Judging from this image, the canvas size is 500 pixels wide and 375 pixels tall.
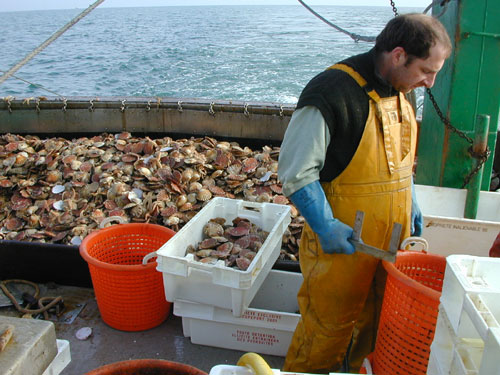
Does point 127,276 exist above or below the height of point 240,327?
above

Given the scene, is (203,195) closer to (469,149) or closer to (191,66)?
(469,149)

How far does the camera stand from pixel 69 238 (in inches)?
128

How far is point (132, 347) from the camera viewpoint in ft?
8.04

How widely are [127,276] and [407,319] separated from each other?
1433mm

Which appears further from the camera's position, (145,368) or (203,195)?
(203,195)

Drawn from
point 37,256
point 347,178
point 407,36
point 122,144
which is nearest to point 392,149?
point 347,178

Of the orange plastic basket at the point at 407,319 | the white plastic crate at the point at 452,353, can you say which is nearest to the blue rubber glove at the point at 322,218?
the orange plastic basket at the point at 407,319

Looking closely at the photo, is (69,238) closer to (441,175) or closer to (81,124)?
(81,124)

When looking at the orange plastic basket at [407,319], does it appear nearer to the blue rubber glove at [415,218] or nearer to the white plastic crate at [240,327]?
the blue rubber glove at [415,218]

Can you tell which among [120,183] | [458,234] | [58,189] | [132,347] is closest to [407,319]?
[458,234]

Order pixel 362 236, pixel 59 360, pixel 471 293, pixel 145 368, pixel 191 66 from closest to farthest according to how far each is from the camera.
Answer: pixel 471 293 → pixel 145 368 → pixel 59 360 → pixel 362 236 → pixel 191 66

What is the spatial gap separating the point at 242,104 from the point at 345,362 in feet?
10.6

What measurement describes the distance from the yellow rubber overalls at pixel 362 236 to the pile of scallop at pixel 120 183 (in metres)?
1.01

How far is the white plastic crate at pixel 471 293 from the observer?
2.86ft
